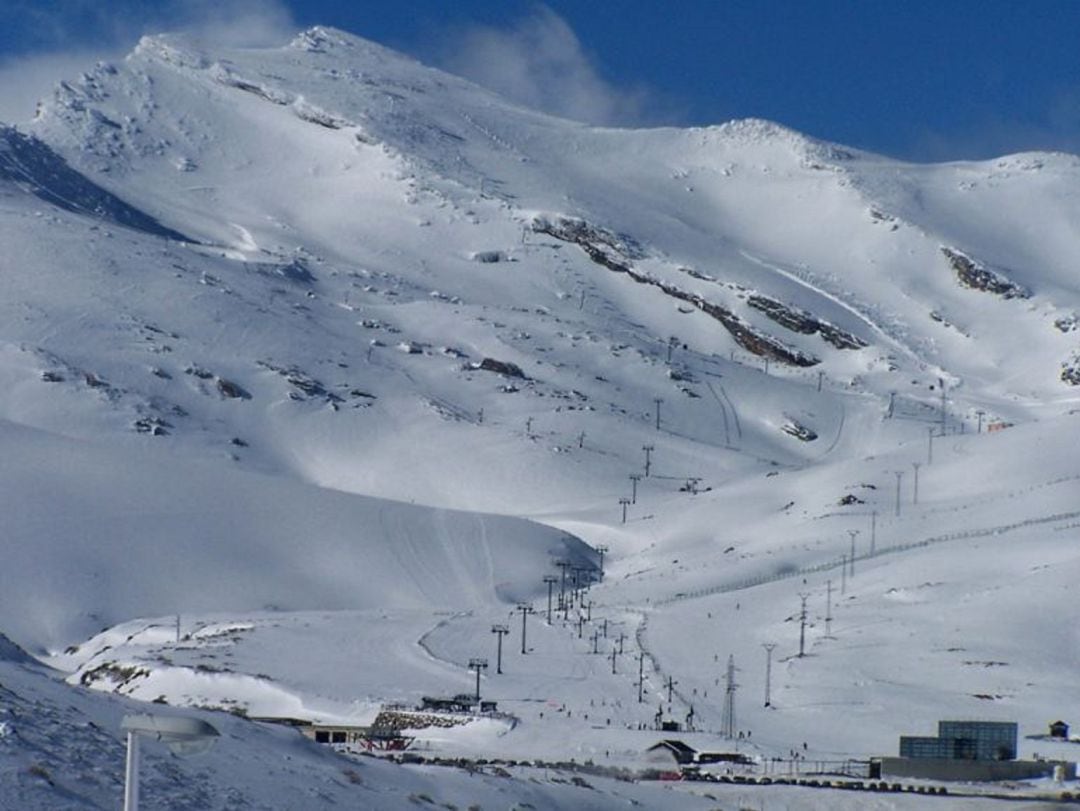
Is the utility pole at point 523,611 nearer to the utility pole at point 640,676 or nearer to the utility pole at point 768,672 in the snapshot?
the utility pole at point 640,676

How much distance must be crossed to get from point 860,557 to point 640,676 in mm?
32474

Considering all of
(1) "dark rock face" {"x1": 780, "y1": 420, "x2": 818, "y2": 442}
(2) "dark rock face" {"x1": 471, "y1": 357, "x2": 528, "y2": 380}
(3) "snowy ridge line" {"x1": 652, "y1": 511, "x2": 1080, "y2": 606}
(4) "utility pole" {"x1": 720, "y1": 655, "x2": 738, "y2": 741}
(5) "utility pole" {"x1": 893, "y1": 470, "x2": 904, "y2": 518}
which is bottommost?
(4) "utility pole" {"x1": 720, "y1": 655, "x2": 738, "y2": 741}

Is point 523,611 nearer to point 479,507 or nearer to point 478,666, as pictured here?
point 478,666

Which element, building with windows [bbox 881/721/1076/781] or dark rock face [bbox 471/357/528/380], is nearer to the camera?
building with windows [bbox 881/721/1076/781]

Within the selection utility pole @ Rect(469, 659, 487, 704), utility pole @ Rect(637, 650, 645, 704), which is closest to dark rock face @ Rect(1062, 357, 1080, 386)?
utility pole @ Rect(637, 650, 645, 704)

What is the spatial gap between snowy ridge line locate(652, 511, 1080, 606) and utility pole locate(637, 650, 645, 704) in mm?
16826

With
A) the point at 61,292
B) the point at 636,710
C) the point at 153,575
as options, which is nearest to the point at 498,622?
the point at 153,575

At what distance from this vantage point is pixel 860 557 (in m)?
99.7

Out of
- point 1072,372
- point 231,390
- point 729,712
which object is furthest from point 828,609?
point 1072,372

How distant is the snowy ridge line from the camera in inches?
3730

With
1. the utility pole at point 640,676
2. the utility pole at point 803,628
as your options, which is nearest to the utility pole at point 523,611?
the utility pole at point 640,676

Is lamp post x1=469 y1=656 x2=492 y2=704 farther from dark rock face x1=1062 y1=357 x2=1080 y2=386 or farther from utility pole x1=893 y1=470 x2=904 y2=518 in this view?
dark rock face x1=1062 y1=357 x2=1080 y2=386

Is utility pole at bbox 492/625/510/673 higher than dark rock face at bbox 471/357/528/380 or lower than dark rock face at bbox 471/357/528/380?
lower

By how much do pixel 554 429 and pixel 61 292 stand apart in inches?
1587
